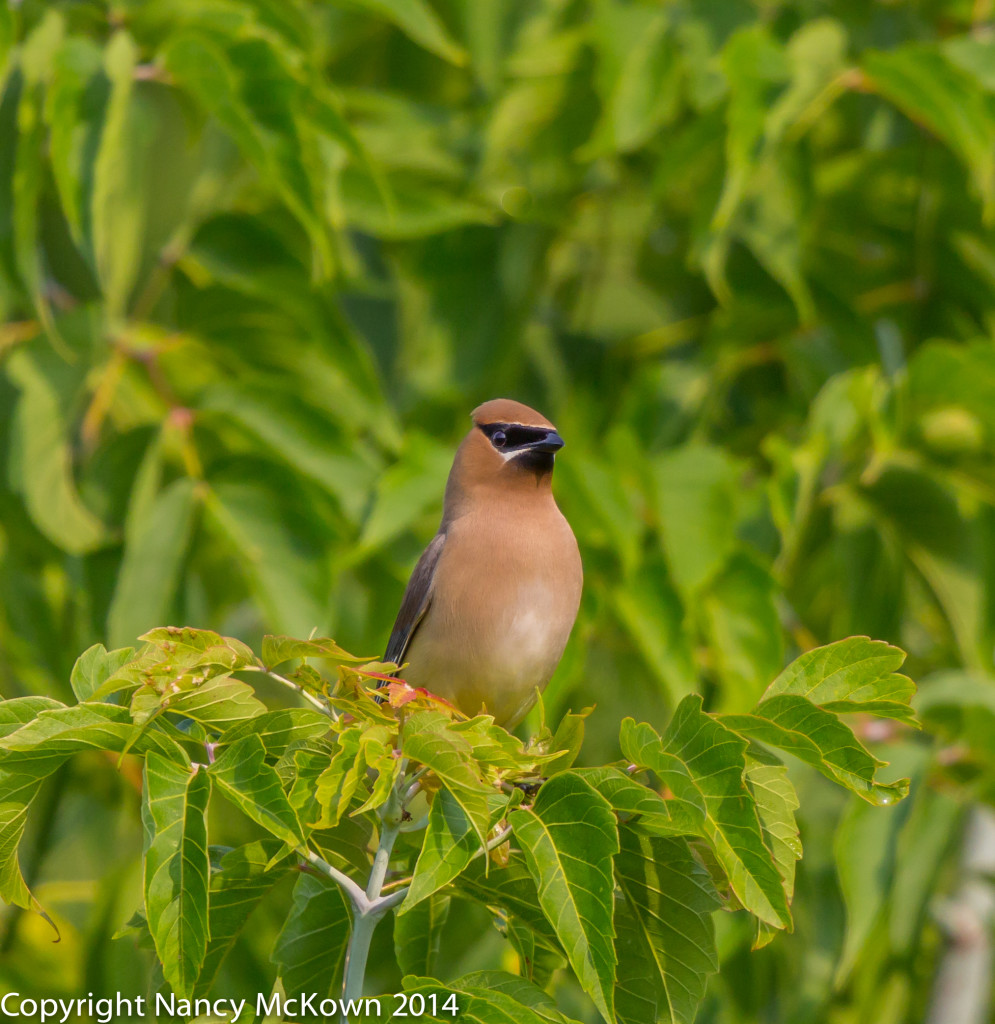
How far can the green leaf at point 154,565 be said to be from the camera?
135 inches

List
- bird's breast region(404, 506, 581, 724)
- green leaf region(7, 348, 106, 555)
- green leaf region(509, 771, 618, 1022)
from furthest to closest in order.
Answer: green leaf region(7, 348, 106, 555) → bird's breast region(404, 506, 581, 724) → green leaf region(509, 771, 618, 1022)

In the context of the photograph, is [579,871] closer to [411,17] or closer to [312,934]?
[312,934]

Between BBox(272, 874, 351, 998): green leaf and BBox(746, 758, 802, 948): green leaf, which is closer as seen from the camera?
BBox(746, 758, 802, 948): green leaf

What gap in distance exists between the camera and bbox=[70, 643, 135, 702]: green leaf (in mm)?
1931

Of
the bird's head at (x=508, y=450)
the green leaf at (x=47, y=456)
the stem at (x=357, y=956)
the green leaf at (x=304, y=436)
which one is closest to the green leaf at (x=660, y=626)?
the bird's head at (x=508, y=450)

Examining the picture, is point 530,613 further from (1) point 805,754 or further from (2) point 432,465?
(1) point 805,754

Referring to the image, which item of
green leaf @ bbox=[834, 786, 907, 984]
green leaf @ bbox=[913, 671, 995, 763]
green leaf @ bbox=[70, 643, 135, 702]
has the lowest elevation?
green leaf @ bbox=[834, 786, 907, 984]

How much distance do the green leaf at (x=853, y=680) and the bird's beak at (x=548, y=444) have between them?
138 cm

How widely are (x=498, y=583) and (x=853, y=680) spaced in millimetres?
1379

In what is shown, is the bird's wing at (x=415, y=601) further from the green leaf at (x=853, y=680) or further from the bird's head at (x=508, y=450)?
the green leaf at (x=853, y=680)

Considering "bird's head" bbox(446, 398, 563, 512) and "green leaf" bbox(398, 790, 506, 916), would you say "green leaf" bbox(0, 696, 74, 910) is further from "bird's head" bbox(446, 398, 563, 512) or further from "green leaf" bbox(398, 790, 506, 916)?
"bird's head" bbox(446, 398, 563, 512)

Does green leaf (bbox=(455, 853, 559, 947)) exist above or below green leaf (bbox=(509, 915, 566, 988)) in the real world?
above

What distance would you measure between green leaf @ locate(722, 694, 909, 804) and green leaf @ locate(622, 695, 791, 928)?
0.07 meters

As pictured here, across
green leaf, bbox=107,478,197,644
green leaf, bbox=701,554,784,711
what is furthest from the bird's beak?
green leaf, bbox=107,478,197,644
